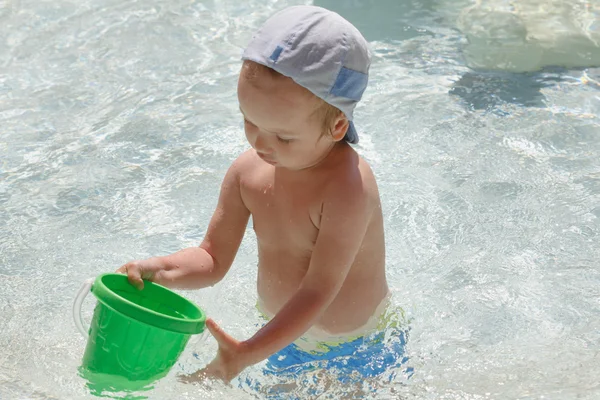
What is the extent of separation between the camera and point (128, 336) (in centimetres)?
203

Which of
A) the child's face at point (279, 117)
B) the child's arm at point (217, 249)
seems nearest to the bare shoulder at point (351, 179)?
the child's face at point (279, 117)

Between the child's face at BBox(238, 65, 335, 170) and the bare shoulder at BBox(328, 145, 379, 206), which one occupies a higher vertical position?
the child's face at BBox(238, 65, 335, 170)

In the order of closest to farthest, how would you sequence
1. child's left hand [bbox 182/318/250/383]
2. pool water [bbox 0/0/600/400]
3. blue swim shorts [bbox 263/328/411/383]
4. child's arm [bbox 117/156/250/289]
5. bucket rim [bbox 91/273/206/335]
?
bucket rim [bbox 91/273/206/335] < child's left hand [bbox 182/318/250/383] < child's arm [bbox 117/156/250/289] < blue swim shorts [bbox 263/328/411/383] < pool water [bbox 0/0/600/400]

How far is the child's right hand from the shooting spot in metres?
2.27

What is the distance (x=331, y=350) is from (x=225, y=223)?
1.71 ft

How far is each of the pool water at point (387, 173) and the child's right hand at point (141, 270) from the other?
317 millimetres

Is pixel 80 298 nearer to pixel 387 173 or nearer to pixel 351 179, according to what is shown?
pixel 351 179

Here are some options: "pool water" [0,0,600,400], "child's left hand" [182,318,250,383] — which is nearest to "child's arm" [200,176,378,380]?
"child's left hand" [182,318,250,383]

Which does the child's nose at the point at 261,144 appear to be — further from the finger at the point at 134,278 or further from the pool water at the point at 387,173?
the pool water at the point at 387,173

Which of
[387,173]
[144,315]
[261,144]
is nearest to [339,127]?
[261,144]

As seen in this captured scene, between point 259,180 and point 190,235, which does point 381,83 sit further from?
point 259,180

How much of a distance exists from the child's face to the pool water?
0.73 metres

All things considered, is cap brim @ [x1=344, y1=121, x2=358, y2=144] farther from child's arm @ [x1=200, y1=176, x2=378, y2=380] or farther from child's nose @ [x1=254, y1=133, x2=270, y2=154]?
child's nose @ [x1=254, y1=133, x2=270, y2=154]

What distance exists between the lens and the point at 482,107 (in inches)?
187
